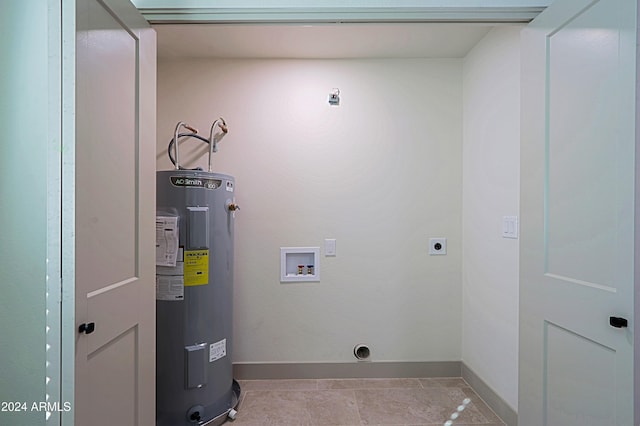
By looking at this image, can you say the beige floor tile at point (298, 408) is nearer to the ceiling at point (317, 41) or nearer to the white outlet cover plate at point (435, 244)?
the white outlet cover plate at point (435, 244)

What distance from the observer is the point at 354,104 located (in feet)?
7.95

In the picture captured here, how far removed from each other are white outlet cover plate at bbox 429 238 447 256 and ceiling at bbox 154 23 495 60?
1365mm

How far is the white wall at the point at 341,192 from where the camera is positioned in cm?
240

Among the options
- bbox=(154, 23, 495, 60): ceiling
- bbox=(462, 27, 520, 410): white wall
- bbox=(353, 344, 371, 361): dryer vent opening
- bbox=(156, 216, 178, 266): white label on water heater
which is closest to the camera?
bbox=(156, 216, 178, 266): white label on water heater

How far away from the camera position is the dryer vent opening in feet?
7.85

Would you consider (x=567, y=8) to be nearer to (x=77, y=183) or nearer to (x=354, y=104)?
(x=354, y=104)

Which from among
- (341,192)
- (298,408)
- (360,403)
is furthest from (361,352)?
(341,192)

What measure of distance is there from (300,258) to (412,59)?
67.6 inches

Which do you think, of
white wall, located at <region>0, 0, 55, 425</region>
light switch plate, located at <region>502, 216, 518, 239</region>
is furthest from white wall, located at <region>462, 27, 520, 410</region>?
white wall, located at <region>0, 0, 55, 425</region>

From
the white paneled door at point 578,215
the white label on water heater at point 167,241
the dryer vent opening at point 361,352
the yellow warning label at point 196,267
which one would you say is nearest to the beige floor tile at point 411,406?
the dryer vent opening at point 361,352

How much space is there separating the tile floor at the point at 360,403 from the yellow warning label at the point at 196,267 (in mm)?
876

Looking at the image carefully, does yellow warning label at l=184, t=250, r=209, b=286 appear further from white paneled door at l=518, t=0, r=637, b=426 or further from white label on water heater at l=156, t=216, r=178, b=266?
white paneled door at l=518, t=0, r=637, b=426

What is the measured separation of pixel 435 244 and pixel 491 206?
51 cm

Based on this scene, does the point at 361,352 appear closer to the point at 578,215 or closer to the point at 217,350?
the point at 217,350
